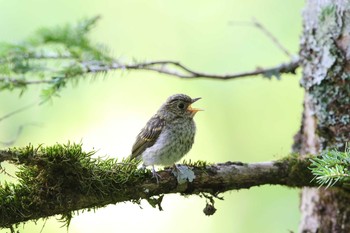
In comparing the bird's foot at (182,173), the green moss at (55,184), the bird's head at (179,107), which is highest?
the bird's head at (179,107)

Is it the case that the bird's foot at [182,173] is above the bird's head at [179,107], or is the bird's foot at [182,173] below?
below

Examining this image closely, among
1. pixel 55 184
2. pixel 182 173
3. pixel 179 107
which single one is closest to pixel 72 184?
pixel 55 184

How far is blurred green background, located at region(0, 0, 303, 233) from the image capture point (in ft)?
23.4

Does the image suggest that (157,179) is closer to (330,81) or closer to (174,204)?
(330,81)

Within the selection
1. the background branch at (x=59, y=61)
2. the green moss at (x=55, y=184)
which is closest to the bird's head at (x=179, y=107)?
the background branch at (x=59, y=61)

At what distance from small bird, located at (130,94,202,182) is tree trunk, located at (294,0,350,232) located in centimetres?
93

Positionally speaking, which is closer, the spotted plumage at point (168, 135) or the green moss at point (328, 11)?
the green moss at point (328, 11)

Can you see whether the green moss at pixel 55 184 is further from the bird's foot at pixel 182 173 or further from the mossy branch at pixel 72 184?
the bird's foot at pixel 182 173

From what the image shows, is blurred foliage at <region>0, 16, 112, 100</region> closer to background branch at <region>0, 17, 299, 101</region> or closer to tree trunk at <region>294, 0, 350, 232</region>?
background branch at <region>0, 17, 299, 101</region>

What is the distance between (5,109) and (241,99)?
9.25 ft

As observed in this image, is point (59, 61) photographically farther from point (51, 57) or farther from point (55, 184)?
point (55, 184)

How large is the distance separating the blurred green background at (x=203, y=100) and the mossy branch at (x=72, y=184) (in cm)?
348

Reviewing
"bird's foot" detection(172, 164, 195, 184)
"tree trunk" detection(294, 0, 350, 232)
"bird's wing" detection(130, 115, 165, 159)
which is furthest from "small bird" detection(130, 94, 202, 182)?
"tree trunk" detection(294, 0, 350, 232)

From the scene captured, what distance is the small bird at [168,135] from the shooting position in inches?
174
